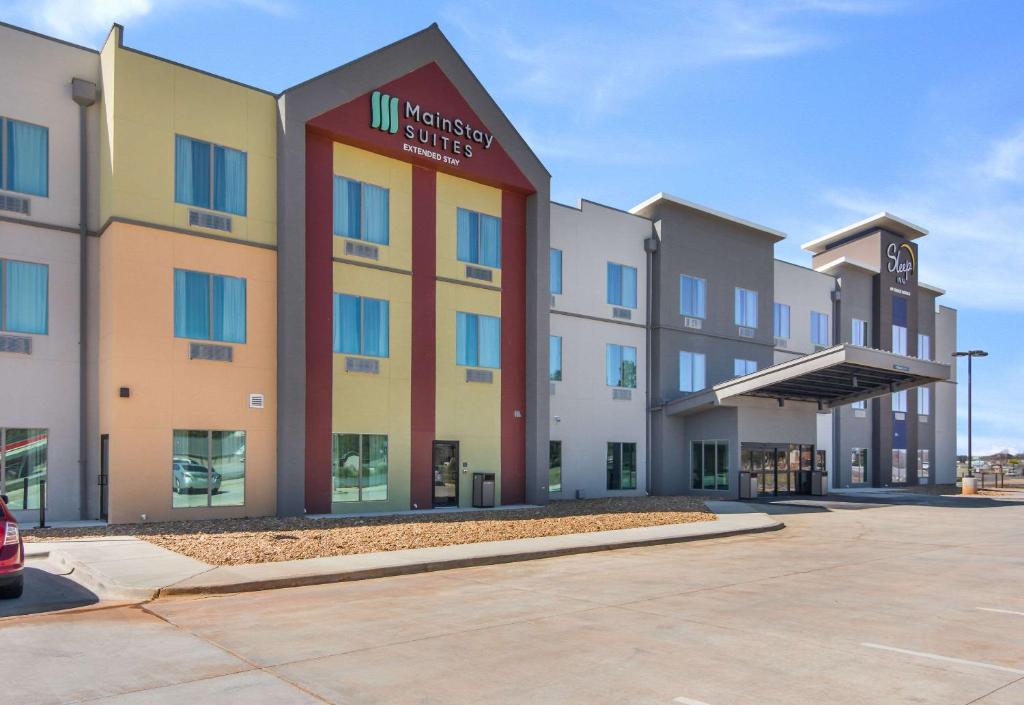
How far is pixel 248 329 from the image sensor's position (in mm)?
21156

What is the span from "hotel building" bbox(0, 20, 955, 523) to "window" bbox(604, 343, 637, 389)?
5.2 inches

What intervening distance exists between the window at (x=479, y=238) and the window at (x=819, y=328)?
22107 mm

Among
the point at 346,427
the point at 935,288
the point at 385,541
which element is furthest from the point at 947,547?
the point at 935,288

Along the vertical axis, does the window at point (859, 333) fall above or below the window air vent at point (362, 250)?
below

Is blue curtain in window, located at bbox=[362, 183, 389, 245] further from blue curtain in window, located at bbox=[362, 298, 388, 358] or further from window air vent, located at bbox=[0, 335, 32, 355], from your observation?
window air vent, located at bbox=[0, 335, 32, 355]

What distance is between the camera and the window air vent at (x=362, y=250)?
2317cm

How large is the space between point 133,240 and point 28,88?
14.0 ft

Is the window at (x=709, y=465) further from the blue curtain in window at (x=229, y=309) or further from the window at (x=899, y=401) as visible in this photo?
the blue curtain in window at (x=229, y=309)

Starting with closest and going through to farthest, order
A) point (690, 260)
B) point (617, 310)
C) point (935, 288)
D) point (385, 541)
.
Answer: point (385, 541), point (617, 310), point (690, 260), point (935, 288)

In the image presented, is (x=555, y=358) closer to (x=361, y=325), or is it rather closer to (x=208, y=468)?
(x=361, y=325)

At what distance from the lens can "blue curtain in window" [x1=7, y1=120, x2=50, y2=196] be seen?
1891 cm

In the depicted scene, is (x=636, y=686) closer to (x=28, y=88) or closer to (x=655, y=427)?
(x=28, y=88)

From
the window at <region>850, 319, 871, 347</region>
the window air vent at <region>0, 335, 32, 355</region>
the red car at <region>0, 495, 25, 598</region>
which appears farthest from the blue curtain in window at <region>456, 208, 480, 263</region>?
the window at <region>850, 319, 871, 347</region>

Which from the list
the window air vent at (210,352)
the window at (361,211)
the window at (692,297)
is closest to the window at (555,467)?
the window at (692,297)
